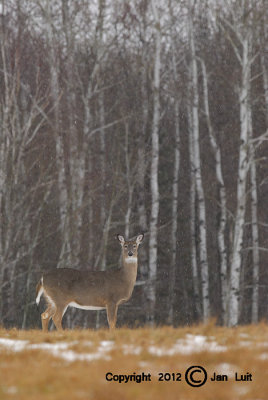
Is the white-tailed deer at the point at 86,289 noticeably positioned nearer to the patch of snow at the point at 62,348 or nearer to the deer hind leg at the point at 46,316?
the deer hind leg at the point at 46,316

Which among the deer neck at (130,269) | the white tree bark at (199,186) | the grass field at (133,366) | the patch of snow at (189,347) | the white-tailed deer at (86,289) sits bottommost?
the grass field at (133,366)

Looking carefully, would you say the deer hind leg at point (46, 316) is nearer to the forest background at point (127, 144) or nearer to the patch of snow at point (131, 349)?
the forest background at point (127, 144)

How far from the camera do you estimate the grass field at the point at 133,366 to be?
236 inches

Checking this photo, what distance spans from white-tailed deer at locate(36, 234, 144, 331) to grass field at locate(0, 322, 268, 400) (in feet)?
11.5

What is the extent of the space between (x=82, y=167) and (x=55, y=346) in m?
10.9

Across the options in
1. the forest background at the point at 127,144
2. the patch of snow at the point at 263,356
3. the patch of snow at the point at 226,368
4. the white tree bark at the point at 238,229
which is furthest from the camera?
the forest background at the point at 127,144

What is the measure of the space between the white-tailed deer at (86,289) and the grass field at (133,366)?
11.5 feet

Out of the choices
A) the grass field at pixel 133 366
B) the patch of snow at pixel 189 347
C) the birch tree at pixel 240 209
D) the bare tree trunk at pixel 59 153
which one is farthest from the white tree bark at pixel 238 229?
the patch of snow at pixel 189 347

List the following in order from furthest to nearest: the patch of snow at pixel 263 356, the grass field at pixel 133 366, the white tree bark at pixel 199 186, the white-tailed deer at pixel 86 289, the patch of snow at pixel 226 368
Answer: the white tree bark at pixel 199 186
the white-tailed deer at pixel 86 289
the patch of snow at pixel 263 356
the patch of snow at pixel 226 368
the grass field at pixel 133 366

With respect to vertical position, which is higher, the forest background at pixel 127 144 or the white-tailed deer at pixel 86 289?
the forest background at pixel 127 144

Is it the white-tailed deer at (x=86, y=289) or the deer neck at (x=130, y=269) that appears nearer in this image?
the white-tailed deer at (x=86, y=289)

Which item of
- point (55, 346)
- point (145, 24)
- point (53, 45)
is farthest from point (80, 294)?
point (145, 24)

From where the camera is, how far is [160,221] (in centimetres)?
2577

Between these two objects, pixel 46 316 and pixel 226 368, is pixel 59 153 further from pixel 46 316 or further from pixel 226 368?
pixel 226 368
